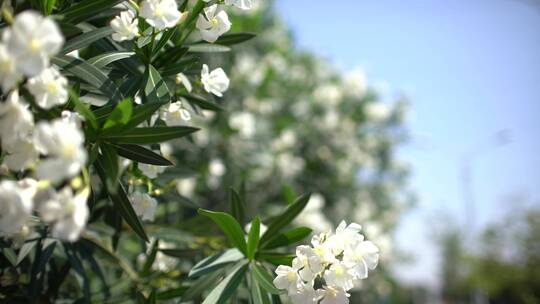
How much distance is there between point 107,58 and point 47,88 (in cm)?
38

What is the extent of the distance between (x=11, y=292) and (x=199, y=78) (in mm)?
973

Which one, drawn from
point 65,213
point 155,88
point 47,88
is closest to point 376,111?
point 155,88

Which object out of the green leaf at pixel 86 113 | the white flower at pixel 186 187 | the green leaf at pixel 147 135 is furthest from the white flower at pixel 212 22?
the white flower at pixel 186 187

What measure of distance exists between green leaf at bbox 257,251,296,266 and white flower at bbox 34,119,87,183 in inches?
31.4

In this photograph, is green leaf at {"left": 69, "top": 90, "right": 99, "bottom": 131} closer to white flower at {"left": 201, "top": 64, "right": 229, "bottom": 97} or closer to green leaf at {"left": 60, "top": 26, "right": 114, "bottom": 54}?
green leaf at {"left": 60, "top": 26, "right": 114, "bottom": 54}

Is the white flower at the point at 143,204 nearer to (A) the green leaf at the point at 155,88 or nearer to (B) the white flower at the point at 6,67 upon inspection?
(A) the green leaf at the point at 155,88

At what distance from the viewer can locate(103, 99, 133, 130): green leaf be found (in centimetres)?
102

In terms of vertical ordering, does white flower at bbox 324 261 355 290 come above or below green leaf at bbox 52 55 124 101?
below

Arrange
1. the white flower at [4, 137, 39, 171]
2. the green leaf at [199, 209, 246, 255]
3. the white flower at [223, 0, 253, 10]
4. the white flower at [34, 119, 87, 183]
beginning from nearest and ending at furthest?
the white flower at [34, 119, 87, 183] < the white flower at [4, 137, 39, 171] < the white flower at [223, 0, 253, 10] < the green leaf at [199, 209, 246, 255]

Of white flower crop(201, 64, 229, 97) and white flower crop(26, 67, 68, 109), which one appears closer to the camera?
white flower crop(26, 67, 68, 109)

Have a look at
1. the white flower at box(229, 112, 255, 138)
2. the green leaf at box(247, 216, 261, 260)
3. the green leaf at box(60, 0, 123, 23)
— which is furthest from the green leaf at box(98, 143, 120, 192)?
the white flower at box(229, 112, 255, 138)

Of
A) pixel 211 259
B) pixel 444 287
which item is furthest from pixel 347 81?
pixel 444 287

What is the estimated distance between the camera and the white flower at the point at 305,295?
1209 mm

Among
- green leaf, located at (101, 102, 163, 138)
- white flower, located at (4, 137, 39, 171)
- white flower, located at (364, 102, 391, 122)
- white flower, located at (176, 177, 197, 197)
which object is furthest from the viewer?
white flower, located at (364, 102, 391, 122)
